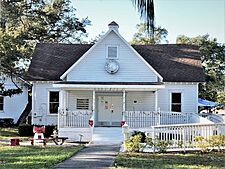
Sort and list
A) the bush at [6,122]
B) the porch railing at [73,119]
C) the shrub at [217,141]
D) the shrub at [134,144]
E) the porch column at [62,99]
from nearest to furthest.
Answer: the shrub at [134,144]
the shrub at [217,141]
the porch railing at [73,119]
the porch column at [62,99]
the bush at [6,122]

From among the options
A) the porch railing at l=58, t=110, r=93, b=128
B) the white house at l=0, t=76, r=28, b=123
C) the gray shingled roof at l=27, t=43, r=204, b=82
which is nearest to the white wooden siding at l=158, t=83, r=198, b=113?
the gray shingled roof at l=27, t=43, r=204, b=82

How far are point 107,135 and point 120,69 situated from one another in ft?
17.7

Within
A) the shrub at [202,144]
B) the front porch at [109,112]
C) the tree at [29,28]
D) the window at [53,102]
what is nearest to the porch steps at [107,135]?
the front porch at [109,112]

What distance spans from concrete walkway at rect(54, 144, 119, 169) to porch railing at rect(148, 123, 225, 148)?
209 cm

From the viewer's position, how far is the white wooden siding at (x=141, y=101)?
92.8 feet

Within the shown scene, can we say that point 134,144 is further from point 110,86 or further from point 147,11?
point 147,11

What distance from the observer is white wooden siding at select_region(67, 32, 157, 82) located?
2753 cm

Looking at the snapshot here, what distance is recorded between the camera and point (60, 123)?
24.5 m

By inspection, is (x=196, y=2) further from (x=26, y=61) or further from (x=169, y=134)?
(x=26, y=61)

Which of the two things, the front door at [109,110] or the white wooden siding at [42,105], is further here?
the white wooden siding at [42,105]

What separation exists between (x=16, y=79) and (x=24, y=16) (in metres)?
5.48

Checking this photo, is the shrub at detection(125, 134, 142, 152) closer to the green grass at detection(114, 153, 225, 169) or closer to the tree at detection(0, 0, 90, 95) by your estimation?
the green grass at detection(114, 153, 225, 169)

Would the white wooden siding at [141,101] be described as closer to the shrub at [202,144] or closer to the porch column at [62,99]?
the porch column at [62,99]

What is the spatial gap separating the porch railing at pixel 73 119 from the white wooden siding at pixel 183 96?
6.02 metres
